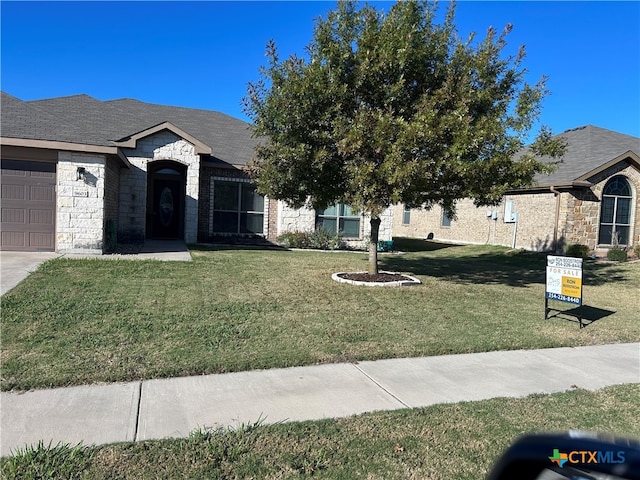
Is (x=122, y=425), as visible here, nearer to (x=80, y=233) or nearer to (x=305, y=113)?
(x=305, y=113)

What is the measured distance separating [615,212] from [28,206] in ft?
71.2

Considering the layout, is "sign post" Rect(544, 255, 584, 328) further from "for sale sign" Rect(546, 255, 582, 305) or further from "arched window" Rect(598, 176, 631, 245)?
"arched window" Rect(598, 176, 631, 245)

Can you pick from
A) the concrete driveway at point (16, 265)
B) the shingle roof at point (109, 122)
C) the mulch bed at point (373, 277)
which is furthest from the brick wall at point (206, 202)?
the mulch bed at point (373, 277)

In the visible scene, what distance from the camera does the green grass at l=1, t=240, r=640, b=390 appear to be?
5.19m

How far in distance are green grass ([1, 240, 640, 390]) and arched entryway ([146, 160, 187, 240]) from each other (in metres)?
7.39

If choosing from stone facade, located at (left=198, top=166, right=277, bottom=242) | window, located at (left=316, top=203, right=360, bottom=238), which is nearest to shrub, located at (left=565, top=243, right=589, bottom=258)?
window, located at (left=316, top=203, right=360, bottom=238)

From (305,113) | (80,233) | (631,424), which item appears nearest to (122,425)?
(631,424)

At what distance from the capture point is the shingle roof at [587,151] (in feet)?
63.9

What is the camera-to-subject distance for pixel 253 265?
1255 centimetres

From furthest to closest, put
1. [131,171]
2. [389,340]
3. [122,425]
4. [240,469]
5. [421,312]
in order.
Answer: [131,171] → [421,312] → [389,340] → [122,425] → [240,469]

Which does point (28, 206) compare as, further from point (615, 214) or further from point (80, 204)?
point (615, 214)

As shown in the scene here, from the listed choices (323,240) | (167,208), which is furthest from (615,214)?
(167,208)

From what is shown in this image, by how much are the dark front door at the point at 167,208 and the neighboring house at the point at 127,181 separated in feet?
0.13

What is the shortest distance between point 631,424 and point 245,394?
134 inches
